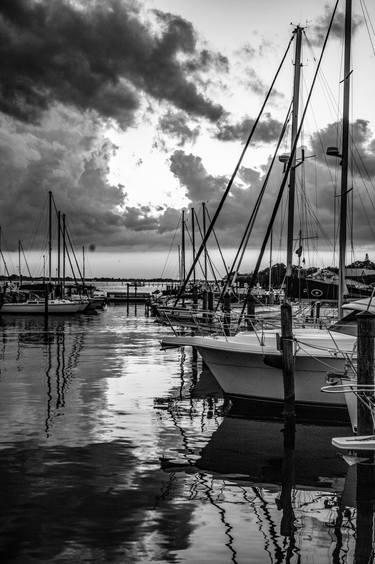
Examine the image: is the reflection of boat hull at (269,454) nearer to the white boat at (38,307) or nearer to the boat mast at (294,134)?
the boat mast at (294,134)

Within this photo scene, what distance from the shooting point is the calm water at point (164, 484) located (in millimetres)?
8586

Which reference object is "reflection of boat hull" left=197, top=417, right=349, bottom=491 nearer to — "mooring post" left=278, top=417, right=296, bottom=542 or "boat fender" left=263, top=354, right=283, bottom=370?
"mooring post" left=278, top=417, right=296, bottom=542

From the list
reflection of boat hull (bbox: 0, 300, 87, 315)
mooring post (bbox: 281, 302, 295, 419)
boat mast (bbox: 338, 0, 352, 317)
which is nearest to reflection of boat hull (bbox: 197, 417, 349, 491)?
mooring post (bbox: 281, 302, 295, 419)

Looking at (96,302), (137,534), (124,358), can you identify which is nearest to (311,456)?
(137,534)

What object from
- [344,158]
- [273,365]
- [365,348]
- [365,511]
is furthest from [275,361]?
[344,158]

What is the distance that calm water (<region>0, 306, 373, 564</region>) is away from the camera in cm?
859

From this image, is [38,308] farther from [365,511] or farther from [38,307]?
[365,511]

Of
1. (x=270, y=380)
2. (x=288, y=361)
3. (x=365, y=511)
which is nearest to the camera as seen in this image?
(x=365, y=511)

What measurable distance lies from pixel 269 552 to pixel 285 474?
12.3ft

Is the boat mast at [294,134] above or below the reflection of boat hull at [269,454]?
above

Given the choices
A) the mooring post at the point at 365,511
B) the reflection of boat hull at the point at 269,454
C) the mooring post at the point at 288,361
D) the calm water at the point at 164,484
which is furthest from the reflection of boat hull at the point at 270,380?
the mooring post at the point at 365,511

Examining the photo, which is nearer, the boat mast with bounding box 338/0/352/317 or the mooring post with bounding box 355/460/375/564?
the mooring post with bounding box 355/460/375/564

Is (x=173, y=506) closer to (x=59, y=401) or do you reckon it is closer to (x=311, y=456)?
(x=311, y=456)

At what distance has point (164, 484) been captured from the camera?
11219 mm
